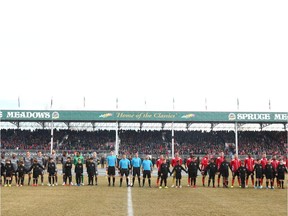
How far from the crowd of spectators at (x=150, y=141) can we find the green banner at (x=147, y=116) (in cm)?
582

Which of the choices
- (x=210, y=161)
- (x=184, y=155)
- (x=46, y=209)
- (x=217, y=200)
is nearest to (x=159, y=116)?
(x=184, y=155)

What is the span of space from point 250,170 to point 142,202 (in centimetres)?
1042

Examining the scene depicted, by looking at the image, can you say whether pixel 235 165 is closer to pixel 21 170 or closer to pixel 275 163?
pixel 275 163

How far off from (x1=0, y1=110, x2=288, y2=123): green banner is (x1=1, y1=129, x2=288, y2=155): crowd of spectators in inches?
229

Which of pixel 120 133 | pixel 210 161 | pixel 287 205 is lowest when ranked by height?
pixel 287 205

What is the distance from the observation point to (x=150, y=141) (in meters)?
63.6

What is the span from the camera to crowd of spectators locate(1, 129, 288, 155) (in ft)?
199

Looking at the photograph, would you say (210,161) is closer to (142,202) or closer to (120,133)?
(142,202)

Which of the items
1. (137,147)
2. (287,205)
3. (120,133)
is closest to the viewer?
(287,205)

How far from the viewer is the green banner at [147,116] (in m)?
54.5

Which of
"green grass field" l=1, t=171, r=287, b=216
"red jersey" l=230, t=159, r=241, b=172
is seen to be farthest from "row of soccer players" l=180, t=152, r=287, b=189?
"green grass field" l=1, t=171, r=287, b=216

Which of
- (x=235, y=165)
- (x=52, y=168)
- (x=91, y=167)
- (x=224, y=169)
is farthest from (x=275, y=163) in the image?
(x=52, y=168)

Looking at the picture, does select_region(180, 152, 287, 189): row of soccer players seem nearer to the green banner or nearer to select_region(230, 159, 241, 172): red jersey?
select_region(230, 159, 241, 172): red jersey

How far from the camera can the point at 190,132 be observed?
65000 millimetres
